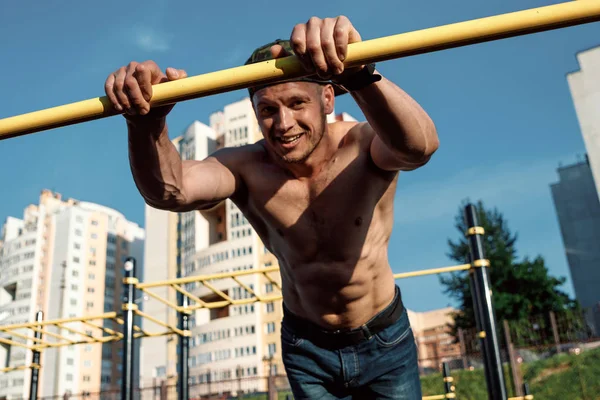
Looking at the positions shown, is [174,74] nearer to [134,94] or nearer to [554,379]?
[134,94]

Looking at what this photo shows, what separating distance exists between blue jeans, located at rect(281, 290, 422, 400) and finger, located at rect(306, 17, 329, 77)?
129 cm

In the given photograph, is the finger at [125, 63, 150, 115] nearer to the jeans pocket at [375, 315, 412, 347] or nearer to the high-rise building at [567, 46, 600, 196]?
the jeans pocket at [375, 315, 412, 347]

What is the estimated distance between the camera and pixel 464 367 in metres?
19.1

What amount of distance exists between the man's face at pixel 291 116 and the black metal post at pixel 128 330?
154 inches

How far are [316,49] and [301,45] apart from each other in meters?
0.04

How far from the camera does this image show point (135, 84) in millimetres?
1467

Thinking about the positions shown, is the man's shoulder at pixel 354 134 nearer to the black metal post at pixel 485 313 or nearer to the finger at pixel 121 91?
the finger at pixel 121 91

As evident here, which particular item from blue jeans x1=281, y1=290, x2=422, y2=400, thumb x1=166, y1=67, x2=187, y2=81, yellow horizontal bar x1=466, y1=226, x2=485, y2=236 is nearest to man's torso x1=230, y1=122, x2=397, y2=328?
blue jeans x1=281, y1=290, x2=422, y2=400

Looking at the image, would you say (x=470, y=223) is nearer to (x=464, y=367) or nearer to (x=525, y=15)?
(x=525, y=15)

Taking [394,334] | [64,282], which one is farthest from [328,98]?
[64,282]

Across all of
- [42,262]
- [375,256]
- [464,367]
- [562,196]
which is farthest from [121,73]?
[42,262]

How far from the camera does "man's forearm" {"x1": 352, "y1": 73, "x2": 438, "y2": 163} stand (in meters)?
1.59

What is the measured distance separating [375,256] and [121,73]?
1.21 metres

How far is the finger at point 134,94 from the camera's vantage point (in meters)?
1.47
